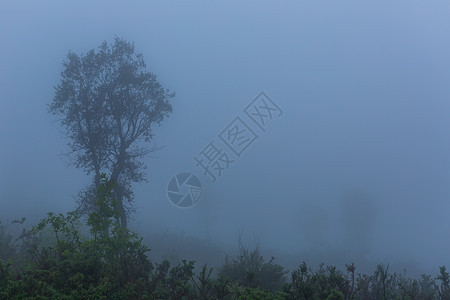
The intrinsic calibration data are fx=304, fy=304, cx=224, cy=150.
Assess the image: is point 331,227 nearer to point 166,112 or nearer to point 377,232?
point 377,232

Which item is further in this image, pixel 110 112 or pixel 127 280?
pixel 110 112

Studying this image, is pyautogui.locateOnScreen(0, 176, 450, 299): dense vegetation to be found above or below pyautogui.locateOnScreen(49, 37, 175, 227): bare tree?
below

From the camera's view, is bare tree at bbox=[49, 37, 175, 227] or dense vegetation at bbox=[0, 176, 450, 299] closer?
dense vegetation at bbox=[0, 176, 450, 299]

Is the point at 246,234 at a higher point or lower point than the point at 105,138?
lower

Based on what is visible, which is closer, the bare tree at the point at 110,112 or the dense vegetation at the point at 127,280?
the dense vegetation at the point at 127,280

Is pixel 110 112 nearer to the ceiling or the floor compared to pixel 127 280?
nearer to the ceiling

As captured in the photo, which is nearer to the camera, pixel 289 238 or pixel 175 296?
pixel 175 296

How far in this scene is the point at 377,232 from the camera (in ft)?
227

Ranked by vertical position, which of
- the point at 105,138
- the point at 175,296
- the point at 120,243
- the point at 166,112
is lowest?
the point at 175,296

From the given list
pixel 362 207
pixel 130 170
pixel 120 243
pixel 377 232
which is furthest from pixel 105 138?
pixel 377 232

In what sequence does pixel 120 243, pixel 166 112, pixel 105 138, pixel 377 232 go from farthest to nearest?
pixel 377 232
pixel 166 112
pixel 105 138
pixel 120 243

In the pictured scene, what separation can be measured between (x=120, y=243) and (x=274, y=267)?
4748mm

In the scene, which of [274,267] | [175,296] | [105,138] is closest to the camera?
[175,296]

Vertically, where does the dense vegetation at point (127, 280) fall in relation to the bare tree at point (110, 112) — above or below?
below
